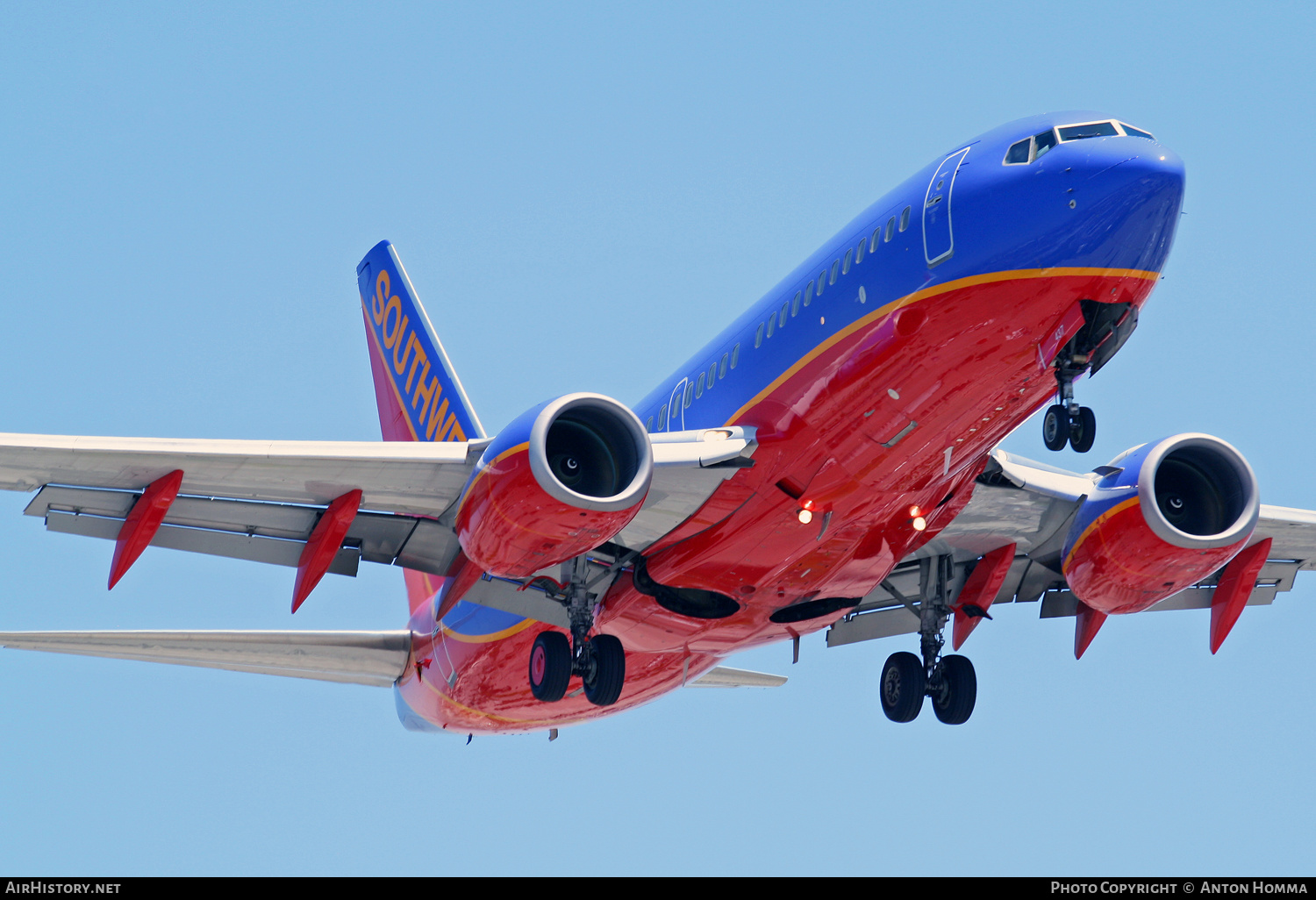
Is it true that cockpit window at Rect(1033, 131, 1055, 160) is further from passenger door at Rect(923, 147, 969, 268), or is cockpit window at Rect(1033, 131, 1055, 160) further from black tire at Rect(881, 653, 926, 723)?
black tire at Rect(881, 653, 926, 723)

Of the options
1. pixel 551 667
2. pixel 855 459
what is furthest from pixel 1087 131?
pixel 551 667

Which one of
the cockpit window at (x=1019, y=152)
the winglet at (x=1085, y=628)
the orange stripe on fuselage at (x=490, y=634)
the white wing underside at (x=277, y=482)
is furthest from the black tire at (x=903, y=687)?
the cockpit window at (x=1019, y=152)

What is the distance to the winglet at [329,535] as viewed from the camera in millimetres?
19500

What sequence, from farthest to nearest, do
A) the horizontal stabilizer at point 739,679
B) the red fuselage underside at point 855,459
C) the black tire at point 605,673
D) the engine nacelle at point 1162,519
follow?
1. the horizontal stabilizer at point 739,679
2. the black tire at point 605,673
3. the engine nacelle at point 1162,519
4. the red fuselage underside at point 855,459

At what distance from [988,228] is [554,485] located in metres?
5.57

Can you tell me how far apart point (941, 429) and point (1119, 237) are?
3160 millimetres

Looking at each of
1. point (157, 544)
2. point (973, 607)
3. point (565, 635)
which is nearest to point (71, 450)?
point (157, 544)

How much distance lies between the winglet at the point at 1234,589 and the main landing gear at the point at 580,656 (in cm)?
966

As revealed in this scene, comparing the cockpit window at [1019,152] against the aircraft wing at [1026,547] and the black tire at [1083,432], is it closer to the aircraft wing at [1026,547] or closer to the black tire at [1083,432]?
the black tire at [1083,432]

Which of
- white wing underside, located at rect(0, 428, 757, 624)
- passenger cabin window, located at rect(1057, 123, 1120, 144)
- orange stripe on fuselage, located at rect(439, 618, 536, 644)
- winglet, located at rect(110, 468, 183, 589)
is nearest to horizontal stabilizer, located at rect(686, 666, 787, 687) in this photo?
orange stripe on fuselage, located at rect(439, 618, 536, 644)

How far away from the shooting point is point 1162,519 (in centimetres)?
2078

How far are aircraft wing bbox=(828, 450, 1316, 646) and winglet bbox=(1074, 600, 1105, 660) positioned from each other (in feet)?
1.64

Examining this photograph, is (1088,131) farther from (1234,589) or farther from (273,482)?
(1234,589)

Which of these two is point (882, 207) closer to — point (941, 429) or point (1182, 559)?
point (941, 429)
